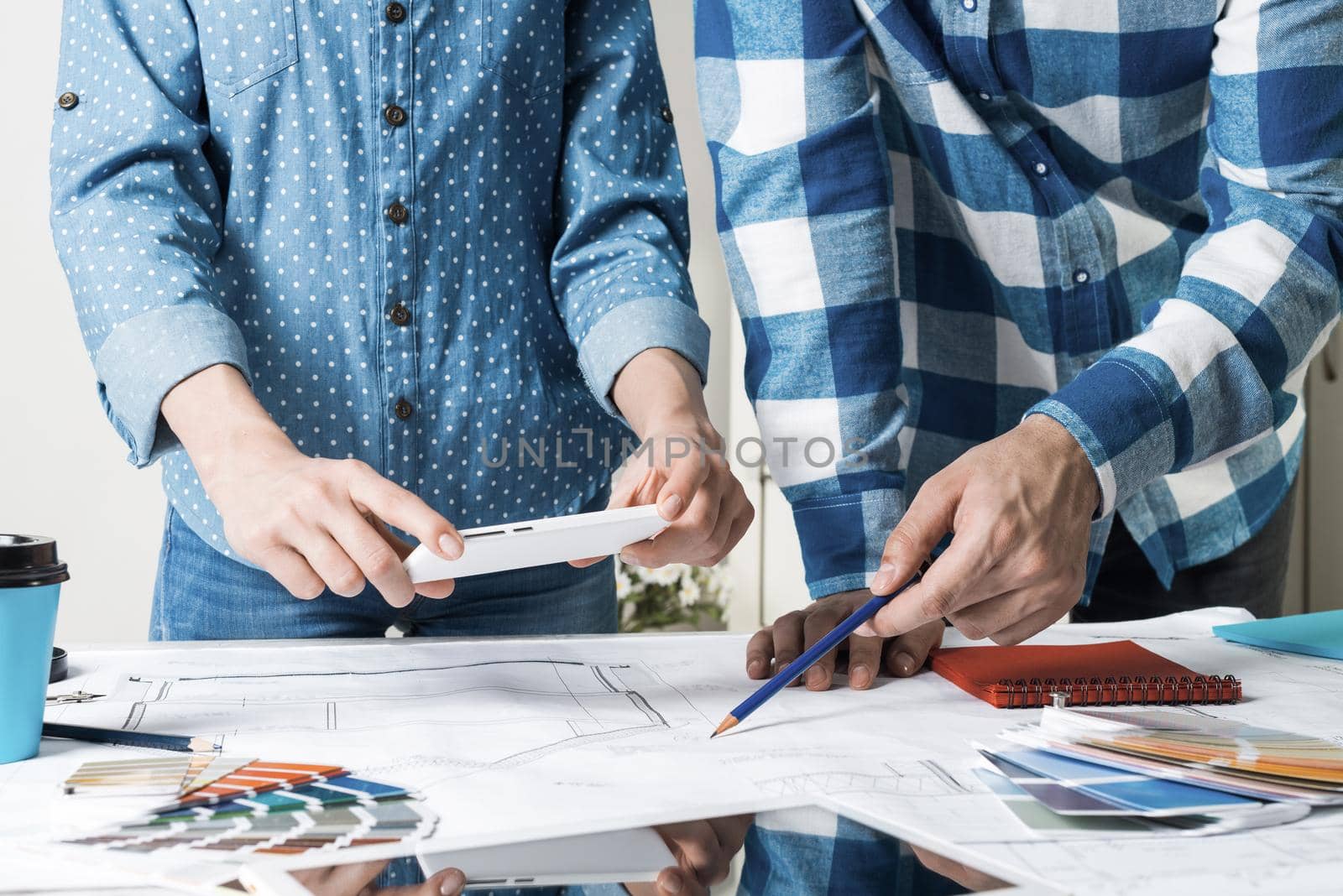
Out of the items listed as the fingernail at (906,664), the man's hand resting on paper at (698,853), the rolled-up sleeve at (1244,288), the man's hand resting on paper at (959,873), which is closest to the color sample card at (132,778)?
the man's hand resting on paper at (698,853)

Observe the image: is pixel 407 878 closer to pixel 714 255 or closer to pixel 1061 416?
pixel 1061 416

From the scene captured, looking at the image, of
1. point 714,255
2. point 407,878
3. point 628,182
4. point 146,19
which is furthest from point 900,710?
point 714,255

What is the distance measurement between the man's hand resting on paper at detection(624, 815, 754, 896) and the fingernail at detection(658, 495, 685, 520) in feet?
0.77

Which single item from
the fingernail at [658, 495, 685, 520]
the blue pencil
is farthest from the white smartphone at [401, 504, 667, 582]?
the blue pencil

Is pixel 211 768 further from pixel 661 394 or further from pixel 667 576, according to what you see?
pixel 667 576

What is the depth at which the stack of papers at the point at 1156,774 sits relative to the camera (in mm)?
565

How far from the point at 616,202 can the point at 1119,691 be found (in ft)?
1.90

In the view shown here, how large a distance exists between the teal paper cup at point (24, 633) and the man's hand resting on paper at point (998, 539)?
0.50m

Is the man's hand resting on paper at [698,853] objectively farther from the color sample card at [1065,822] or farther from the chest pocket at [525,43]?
the chest pocket at [525,43]

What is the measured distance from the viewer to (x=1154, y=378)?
85 cm

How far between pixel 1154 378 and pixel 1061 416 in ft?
0.27

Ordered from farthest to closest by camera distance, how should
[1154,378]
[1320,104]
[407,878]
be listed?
[1320,104] → [1154,378] → [407,878]

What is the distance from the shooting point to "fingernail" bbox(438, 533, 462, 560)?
682mm

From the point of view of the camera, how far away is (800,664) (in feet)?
2.46
